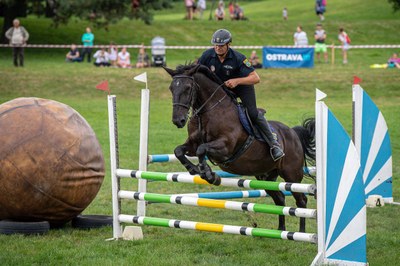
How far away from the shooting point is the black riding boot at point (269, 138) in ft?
29.4

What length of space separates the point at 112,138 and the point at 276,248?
2.34 metres

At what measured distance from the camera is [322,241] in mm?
7469

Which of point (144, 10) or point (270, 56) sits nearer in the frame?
point (270, 56)

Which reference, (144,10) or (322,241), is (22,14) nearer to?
(144,10)

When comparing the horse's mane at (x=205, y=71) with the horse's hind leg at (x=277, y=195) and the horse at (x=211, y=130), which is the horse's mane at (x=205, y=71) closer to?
the horse at (x=211, y=130)

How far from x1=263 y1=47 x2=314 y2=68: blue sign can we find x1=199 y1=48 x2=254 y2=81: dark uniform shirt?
2112cm

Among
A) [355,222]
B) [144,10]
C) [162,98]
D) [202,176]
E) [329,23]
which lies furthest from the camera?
[329,23]

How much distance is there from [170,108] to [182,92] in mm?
15708

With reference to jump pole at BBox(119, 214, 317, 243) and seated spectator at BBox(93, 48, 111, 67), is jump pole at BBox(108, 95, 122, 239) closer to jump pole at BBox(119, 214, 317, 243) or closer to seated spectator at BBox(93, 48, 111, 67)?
jump pole at BBox(119, 214, 317, 243)

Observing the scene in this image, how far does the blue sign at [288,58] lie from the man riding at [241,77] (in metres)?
21.1

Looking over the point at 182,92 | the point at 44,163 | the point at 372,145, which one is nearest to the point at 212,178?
the point at 182,92

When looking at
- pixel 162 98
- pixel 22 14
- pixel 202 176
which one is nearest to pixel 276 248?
pixel 202 176

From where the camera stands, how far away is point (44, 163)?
888 centimetres

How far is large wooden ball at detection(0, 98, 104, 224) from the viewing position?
348 inches
